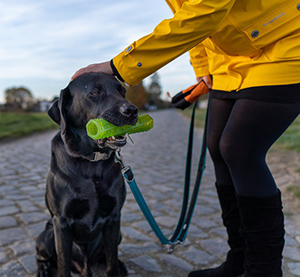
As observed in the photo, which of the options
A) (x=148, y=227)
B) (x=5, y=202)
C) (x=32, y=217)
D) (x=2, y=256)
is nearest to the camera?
(x=2, y=256)

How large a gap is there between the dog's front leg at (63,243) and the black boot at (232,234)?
1.13 metres

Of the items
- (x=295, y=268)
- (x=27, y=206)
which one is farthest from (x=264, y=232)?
(x=27, y=206)

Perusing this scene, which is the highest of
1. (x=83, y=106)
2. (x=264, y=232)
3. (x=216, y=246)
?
(x=83, y=106)

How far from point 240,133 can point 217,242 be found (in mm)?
1717

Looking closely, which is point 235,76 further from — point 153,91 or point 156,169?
point 153,91

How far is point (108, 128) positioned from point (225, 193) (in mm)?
1054

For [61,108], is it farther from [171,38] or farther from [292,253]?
[292,253]

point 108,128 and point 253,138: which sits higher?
point 108,128

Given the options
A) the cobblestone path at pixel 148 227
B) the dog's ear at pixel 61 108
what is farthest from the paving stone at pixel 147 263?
the dog's ear at pixel 61 108

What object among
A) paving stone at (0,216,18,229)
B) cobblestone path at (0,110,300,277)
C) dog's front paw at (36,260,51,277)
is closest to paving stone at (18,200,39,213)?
cobblestone path at (0,110,300,277)

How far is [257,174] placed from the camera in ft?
6.81

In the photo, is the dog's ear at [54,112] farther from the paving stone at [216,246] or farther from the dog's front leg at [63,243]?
the paving stone at [216,246]

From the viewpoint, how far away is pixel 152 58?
1798 millimetres

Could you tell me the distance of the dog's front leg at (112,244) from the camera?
8.00ft
